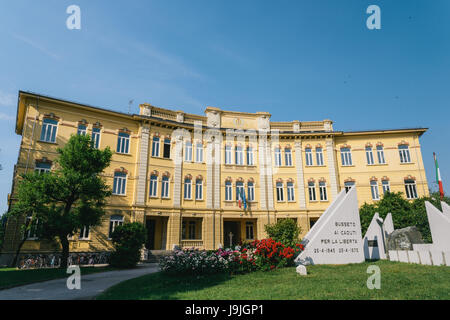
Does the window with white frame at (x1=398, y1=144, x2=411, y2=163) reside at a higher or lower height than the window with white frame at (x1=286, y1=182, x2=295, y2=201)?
higher

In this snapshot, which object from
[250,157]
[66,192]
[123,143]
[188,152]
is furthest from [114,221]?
[250,157]

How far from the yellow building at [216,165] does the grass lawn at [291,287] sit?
1380cm

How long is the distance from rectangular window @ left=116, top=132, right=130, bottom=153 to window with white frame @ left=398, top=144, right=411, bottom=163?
28.2 meters

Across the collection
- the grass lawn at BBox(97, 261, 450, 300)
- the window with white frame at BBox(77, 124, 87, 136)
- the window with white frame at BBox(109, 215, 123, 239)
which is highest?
the window with white frame at BBox(77, 124, 87, 136)

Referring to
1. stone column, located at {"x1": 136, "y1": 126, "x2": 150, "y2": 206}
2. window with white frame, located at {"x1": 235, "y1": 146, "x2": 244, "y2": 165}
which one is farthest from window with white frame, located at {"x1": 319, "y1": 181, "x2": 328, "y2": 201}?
stone column, located at {"x1": 136, "y1": 126, "x2": 150, "y2": 206}

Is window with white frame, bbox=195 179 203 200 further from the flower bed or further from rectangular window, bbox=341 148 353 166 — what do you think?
rectangular window, bbox=341 148 353 166

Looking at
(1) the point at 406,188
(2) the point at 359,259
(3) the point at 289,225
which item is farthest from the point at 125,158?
(1) the point at 406,188

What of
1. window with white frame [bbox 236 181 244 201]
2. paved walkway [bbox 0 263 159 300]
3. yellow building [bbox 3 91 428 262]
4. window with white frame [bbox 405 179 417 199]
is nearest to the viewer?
paved walkway [bbox 0 263 159 300]

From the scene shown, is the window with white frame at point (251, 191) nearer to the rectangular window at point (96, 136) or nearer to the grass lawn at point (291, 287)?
the rectangular window at point (96, 136)

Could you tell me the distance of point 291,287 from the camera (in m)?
8.31

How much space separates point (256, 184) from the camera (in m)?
28.3

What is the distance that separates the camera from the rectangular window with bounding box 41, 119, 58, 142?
2127 centimetres
